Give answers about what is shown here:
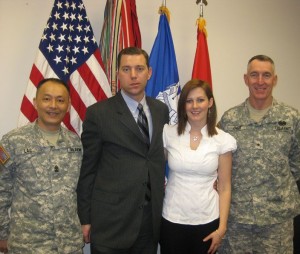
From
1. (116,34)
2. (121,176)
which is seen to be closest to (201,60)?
(116,34)

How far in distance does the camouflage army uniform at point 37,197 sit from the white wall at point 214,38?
1009mm

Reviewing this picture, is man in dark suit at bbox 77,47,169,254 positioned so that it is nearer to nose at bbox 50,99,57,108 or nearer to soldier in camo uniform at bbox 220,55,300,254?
nose at bbox 50,99,57,108

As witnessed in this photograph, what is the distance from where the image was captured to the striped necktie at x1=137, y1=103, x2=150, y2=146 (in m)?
1.76

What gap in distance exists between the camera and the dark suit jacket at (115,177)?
66.9 inches

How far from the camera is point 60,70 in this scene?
2.30 meters

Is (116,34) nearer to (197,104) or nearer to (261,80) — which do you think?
(197,104)

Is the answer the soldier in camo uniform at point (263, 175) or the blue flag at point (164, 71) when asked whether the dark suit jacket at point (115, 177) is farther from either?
the blue flag at point (164, 71)

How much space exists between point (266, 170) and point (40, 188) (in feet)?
4.57

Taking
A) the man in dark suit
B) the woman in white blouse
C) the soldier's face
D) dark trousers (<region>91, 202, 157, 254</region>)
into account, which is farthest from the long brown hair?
the soldier's face

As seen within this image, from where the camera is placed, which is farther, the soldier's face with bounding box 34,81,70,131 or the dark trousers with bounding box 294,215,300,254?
the dark trousers with bounding box 294,215,300,254

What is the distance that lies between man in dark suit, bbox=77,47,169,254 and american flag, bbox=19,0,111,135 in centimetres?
64

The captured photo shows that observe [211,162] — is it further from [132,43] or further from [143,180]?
[132,43]

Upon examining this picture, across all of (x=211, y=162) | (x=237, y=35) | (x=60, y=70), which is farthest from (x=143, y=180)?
(x=237, y=35)

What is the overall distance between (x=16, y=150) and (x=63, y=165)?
0.86 ft
